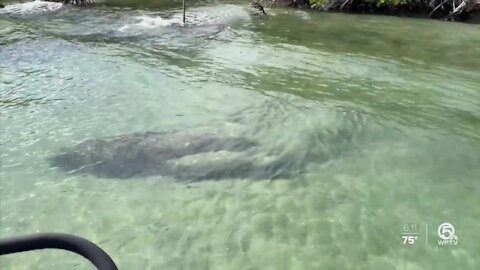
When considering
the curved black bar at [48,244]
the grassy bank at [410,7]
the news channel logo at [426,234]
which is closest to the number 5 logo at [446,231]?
the news channel logo at [426,234]

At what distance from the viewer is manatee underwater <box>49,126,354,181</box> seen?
6.90 meters

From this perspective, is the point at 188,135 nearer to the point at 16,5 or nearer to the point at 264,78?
the point at 264,78

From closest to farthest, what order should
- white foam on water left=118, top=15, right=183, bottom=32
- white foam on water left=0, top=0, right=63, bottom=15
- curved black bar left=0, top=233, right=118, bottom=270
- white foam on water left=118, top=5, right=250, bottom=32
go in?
curved black bar left=0, top=233, right=118, bottom=270, white foam on water left=118, top=15, right=183, bottom=32, white foam on water left=118, top=5, right=250, bottom=32, white foam on water left=0, top=0, right=63, bottom=15

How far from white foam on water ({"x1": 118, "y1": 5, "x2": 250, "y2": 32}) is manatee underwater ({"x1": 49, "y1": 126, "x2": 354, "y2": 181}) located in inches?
386


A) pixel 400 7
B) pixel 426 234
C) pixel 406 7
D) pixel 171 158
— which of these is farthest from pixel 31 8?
pixel 426 234

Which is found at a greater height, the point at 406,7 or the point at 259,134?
the point at 406,7

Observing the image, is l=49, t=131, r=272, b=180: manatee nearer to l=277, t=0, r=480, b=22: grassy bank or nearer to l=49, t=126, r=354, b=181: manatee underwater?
l=49, t=126, r=354, b=181: manatee underwater

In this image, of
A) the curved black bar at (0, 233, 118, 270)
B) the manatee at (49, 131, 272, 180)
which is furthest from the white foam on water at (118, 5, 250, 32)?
the curved black bar at (0, 233, 118, 270)

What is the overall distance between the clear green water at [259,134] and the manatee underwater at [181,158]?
0.22 m

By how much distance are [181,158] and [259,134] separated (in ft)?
4.85

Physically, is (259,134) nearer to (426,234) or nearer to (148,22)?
(426,234)

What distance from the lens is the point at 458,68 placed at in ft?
38.5

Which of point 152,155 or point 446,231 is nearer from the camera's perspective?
point 446,231

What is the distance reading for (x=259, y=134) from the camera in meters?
8.12
